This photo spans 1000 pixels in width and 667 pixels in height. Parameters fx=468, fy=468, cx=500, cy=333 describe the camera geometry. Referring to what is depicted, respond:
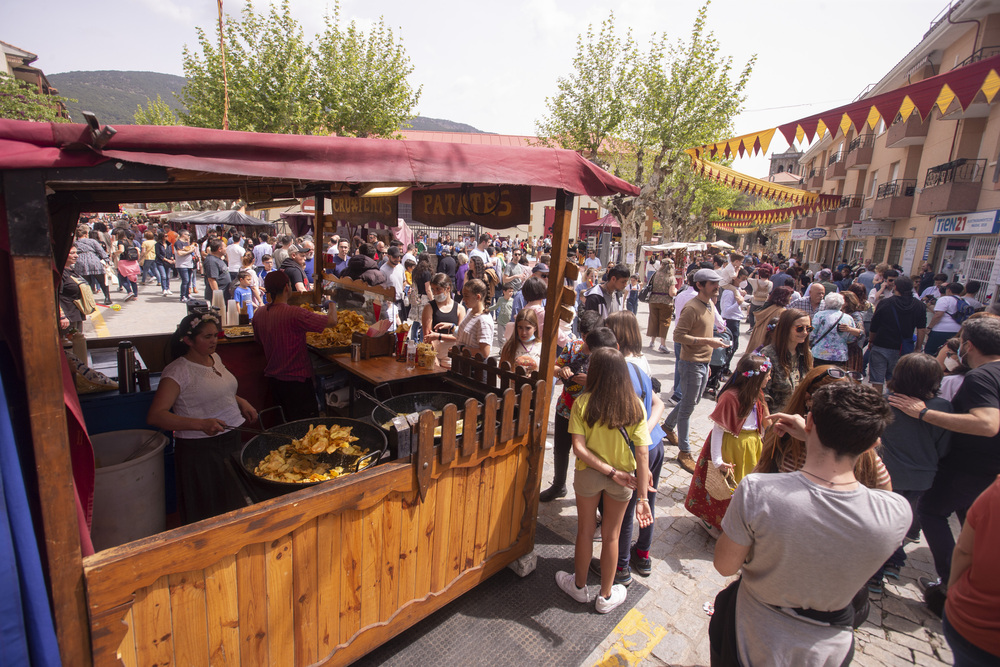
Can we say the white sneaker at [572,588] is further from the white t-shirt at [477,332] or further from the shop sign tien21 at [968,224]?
the shop sign tien21 at [968,224]

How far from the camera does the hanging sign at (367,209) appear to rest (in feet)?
17.1

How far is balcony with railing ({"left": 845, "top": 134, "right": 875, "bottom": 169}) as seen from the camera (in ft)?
84.5

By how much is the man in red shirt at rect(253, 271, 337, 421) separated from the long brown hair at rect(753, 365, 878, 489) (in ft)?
12.4

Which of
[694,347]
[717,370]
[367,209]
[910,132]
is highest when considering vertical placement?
[910,132]

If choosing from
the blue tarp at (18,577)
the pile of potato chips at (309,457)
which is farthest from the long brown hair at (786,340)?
the blue tarp at (18,577)

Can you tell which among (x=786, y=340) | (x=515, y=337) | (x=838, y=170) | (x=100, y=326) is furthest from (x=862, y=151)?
(x=100, y=326)

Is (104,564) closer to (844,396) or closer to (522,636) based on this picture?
(522,636)

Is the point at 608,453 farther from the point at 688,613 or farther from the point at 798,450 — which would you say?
the point at 688,613

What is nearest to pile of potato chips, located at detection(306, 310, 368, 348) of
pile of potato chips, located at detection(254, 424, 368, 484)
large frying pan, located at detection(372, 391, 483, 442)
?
large frying pan, located at detection(372, 391, 483, 442)

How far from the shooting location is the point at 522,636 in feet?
9.73

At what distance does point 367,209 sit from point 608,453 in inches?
156

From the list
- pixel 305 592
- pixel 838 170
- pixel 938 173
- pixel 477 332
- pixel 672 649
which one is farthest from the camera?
pixel 838 170

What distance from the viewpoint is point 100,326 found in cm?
1032

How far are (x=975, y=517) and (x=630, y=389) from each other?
5.24 ft
